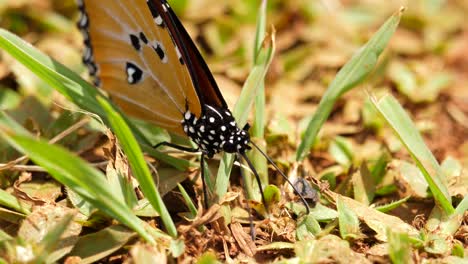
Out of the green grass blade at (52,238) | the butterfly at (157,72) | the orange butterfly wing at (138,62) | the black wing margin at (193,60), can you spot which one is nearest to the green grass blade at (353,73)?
the butterfly at (157,72)

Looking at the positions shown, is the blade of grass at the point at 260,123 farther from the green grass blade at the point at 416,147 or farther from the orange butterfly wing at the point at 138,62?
the green grass blade at the point at 416,147

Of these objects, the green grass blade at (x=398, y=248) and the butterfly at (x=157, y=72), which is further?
the butterfly at (x=157, y=72)

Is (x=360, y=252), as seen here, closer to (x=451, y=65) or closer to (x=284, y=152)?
(x=284, y=152)

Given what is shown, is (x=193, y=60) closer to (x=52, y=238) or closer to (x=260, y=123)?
(x=260, y=123)

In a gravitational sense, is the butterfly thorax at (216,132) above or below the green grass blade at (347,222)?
above

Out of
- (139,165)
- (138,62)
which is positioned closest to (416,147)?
(139,165)

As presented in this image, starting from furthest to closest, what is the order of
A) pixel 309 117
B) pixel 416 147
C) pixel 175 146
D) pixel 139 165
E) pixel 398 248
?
pixel 309 117 → pixel 175 146 → pixel 416 147 → pixel 139 165 → pixel 398 248

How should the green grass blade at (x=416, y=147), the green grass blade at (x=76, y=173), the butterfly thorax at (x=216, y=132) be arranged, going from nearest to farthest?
the green grass blade at (x=76, y=173), the green grass blade at (x=416, y=147), the butterfly thorax at (x=216, y=132)

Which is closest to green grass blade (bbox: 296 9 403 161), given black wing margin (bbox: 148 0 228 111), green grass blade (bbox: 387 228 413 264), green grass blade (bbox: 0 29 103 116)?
Result: black wing margin (bbox: 148 0 228 111)
